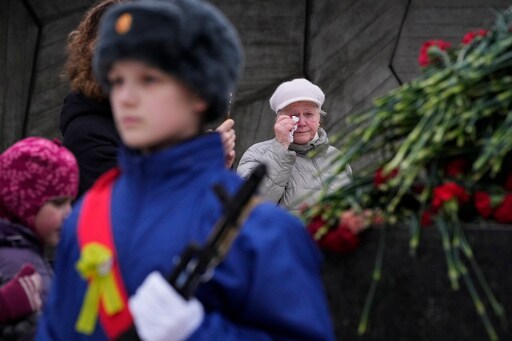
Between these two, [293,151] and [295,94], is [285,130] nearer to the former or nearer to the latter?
[293,151]

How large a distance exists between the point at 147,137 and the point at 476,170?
84cm

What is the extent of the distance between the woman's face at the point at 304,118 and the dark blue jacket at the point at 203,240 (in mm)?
3100

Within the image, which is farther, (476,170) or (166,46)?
(476,170)

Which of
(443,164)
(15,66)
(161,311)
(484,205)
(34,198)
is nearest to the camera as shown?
(161,311)

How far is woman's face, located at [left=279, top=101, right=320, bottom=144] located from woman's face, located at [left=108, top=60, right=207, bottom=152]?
123 inches

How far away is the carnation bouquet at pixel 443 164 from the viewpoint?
299 centimetres

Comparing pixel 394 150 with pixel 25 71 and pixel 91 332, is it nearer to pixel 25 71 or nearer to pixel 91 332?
pixel 91 332

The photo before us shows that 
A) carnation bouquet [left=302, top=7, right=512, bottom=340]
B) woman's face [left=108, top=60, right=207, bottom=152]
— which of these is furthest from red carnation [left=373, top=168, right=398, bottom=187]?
woman's face [left=108, top=60, right=207, bottom=152]

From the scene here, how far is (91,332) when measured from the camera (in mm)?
2611

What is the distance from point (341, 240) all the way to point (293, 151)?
2.59 meters

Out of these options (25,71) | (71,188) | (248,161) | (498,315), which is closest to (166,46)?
(498,315)

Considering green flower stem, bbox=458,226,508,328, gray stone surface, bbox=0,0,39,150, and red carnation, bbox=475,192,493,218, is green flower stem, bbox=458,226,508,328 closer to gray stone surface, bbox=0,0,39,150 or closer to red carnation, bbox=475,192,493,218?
red carnation, bbox=475,192,493,218

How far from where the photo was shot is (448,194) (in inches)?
118

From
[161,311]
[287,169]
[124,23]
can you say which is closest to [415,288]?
[161,311]
